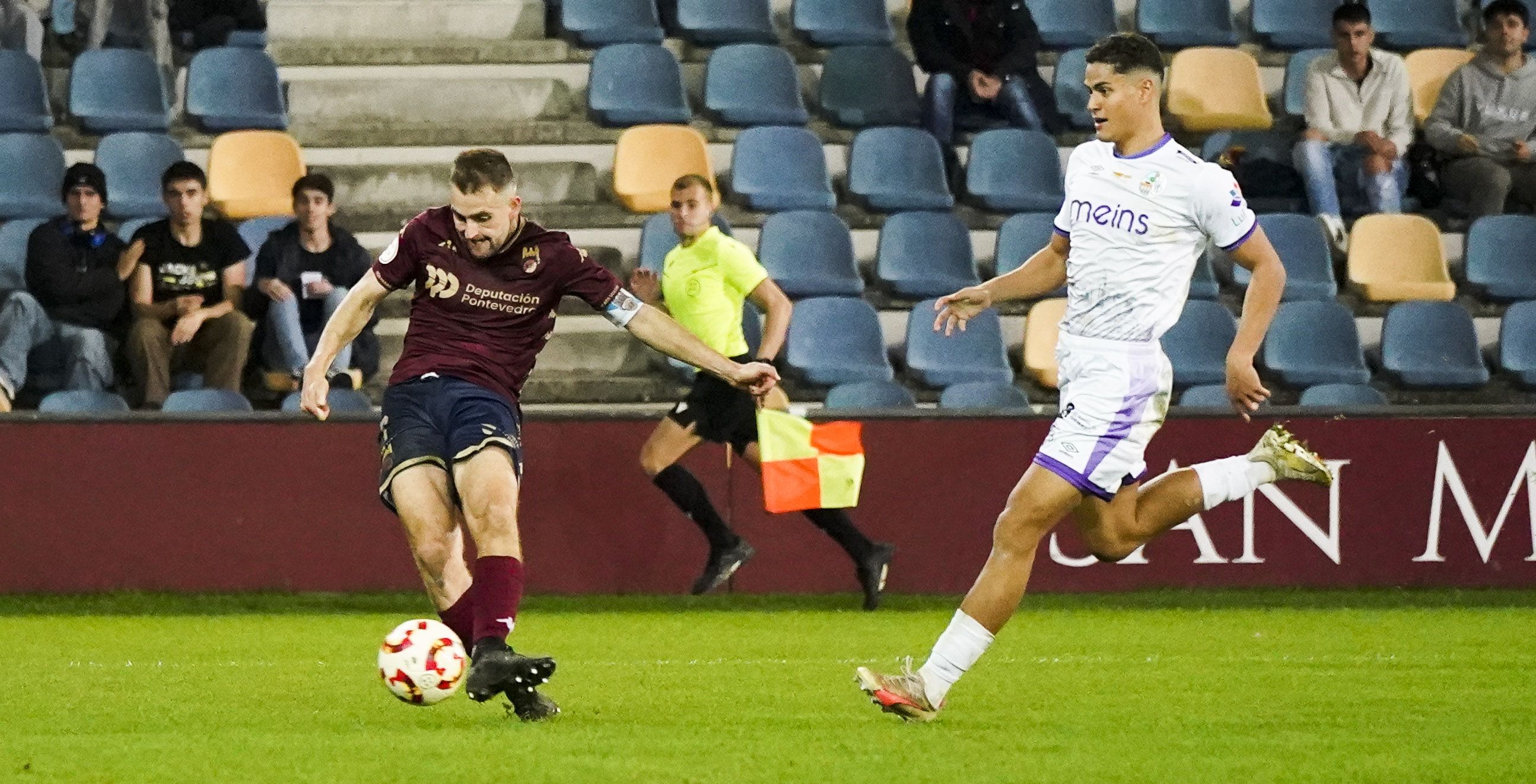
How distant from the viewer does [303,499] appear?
1120 centimetres

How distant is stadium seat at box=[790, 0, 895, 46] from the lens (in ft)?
47.5

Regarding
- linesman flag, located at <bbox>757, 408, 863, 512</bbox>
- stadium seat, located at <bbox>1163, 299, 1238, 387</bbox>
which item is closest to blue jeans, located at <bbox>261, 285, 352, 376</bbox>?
linesman flag, located at <bbox>757, 408, 863, 512</bbox>

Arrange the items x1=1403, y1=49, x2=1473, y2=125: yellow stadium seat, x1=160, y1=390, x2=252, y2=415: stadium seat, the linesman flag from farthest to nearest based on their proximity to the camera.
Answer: x1=1403, y1=49, x2=1473, y2=125: yellow stadium seat, x1=160, y1=390, x2=252, y2=415: stadium seat, the linesman flag

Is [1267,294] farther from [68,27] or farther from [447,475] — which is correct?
[68,27]

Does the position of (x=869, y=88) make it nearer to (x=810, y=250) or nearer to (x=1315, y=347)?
(x=810, y=250)

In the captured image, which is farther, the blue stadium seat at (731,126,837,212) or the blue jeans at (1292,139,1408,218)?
the blue jeans at (1292,139,1408,218)

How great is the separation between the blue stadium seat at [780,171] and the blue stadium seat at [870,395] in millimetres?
1550

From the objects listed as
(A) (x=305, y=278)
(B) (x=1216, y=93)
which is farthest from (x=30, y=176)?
(B) (x=1216, y=93)

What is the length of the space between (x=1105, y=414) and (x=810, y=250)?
22.7 feet

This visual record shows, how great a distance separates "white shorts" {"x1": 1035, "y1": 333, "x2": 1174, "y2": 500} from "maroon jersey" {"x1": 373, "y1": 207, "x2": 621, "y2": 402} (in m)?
1.39

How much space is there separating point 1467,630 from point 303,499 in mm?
5474

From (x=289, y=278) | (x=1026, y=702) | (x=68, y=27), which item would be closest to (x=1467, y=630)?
(x=1026, y=702)

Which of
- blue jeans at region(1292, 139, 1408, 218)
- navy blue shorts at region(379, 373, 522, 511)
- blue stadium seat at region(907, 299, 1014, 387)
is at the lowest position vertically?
blue stadium seat at region(907, 299, 1014, 387)

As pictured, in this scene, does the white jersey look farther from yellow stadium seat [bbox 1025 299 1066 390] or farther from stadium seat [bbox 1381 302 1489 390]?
stadium seat [bbox 1381 302 1489 390]
